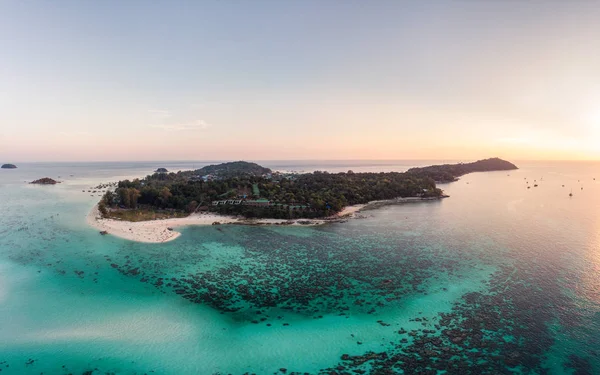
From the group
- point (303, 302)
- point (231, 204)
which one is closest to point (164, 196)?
point (231, 204)

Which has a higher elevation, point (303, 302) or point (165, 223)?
point (165, 223)

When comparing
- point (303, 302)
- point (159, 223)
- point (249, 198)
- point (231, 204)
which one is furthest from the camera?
point (249, 198)

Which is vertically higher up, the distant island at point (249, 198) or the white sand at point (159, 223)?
the distant island at point (249, 198)

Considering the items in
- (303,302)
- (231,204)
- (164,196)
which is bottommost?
(303,302)

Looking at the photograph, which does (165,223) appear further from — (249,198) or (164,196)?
(249,198)

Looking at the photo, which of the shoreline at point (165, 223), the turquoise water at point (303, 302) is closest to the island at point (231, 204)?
the shoreline at point (165, 223)

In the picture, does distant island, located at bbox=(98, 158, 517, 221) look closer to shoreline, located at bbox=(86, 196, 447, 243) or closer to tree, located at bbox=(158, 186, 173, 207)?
tree, located at bbox=(158, 186, 173, 207)

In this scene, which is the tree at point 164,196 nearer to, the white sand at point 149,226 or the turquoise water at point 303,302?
the white sand at point 149,226
